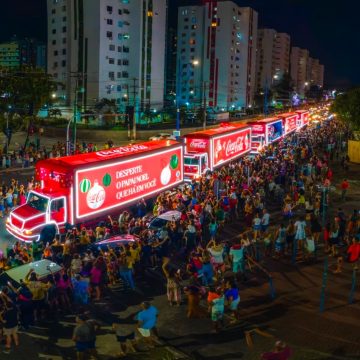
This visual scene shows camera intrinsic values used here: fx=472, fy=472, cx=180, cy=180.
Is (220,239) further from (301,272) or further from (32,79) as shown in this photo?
(32,79)

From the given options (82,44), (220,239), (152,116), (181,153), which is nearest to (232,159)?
(181,153)

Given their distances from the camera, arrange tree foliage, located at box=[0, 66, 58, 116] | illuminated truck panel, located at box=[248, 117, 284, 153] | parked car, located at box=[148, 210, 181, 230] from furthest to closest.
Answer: tree foliage, located at box=[0, 66, 58, 116], illuminated truck panel, located at box=[248, 117, 284, 153], parked car, located at box=[148, 210, 181, 230]

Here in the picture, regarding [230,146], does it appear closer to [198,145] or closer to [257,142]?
[198,145]

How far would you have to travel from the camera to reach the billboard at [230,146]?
29197 mm

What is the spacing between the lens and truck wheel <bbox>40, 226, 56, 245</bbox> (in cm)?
1741

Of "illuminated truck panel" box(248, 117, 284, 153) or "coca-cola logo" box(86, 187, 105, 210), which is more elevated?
"illuminated truck panel" box(248, 117, 284, 153)

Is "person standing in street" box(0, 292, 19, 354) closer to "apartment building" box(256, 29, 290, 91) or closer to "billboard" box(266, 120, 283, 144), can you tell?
"billboard" box(266, 120, 283, 144)

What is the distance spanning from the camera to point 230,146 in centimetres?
3222

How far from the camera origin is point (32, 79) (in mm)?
42281

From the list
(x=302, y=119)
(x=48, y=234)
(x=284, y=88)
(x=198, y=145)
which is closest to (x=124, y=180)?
(x=48, y=234)

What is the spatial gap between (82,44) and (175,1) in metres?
51.5

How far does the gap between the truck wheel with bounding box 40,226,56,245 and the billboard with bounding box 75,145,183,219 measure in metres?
1.13

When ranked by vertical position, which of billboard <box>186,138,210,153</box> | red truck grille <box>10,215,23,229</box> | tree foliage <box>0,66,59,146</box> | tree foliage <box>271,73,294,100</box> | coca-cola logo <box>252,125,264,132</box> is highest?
tree foliage <box>271,73,294,100</box>

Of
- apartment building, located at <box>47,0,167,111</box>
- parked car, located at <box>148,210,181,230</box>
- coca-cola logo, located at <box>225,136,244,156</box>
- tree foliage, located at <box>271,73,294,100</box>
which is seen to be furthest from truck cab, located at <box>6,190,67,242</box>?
tree foliage, located at <box>271,73,294,100</box>
